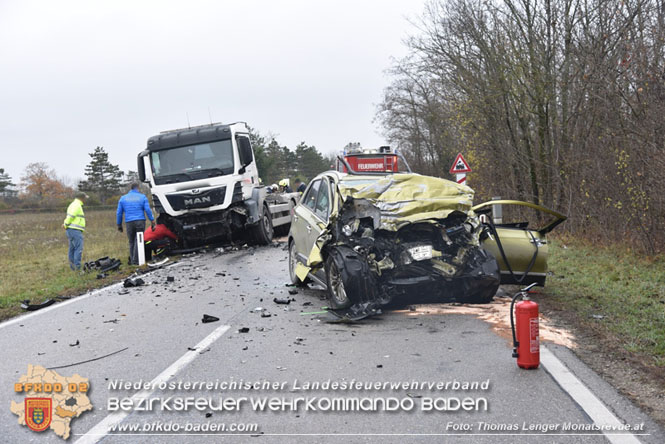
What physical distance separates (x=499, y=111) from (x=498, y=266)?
42.2 ft

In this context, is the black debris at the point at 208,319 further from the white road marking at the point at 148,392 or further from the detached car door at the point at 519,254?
the detached car door at the point at 519,254

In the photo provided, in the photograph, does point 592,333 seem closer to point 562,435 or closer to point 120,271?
point 562,435

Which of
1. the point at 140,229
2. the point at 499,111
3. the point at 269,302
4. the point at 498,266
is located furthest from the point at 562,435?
the point at 499,111

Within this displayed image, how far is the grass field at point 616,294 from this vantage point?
236 inches

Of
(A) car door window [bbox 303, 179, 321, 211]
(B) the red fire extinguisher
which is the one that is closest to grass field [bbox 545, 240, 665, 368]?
(B) the red fire extinguisher

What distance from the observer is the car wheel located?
24.1 ft

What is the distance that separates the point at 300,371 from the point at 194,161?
37.8 feet

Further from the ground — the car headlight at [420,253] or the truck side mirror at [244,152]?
the truck side mirror at [244,152]

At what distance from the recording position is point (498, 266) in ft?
25.0

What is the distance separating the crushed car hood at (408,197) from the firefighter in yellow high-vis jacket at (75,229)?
811 cm

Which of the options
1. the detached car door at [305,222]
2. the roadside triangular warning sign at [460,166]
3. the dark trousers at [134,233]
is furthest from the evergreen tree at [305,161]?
the detached car door at [305,222]

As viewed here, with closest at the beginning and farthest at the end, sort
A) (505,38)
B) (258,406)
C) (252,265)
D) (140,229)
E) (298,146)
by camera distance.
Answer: (258,406) < (252,265) < (140,229) < (505,38) < (298,146)

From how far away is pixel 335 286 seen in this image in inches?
299

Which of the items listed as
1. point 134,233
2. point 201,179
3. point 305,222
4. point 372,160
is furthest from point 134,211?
point 372,160
